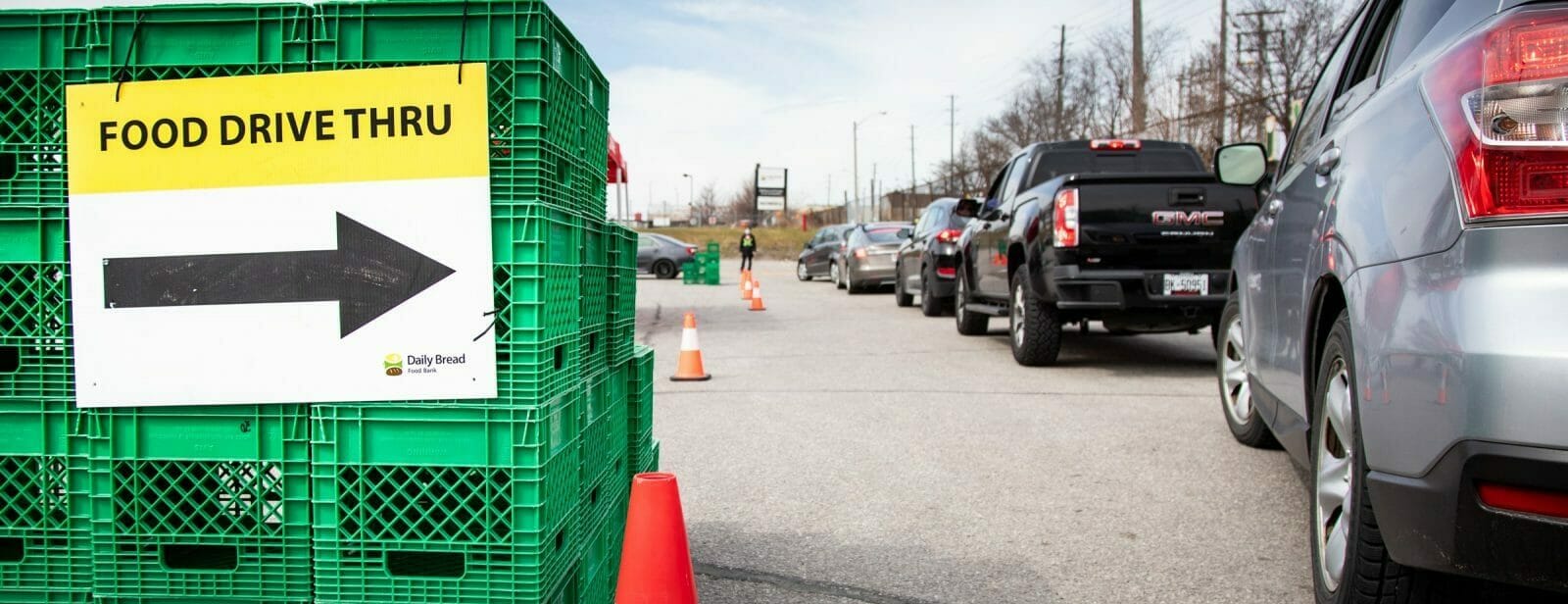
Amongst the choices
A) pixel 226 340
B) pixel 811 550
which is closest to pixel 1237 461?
pixel 811 550

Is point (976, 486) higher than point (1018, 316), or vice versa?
point (1018, 316)

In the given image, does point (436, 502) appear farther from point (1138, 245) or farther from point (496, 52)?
point (1138, 245)

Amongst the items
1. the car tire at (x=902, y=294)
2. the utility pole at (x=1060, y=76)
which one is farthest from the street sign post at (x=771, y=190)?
the car tire at (x=902, y=294)

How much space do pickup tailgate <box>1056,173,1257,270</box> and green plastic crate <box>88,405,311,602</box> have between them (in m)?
6.54

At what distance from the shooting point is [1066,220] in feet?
27.1

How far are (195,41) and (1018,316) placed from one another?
24.7 ft

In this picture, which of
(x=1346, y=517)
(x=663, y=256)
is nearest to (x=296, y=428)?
(x=1346, y=517)

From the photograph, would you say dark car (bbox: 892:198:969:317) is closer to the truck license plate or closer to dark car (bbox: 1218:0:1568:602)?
the truck license plate

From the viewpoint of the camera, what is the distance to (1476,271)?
82.6 inches

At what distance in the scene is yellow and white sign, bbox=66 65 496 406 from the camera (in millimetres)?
2559

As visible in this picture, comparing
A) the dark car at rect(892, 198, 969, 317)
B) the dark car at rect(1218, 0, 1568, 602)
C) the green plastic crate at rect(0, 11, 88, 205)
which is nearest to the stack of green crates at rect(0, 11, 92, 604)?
the green plastic crate at rect(0, 11, 88, 205)

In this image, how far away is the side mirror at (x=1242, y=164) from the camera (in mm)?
5016

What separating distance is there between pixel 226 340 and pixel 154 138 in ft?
1.62

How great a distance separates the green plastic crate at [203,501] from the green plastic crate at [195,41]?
0.79m
